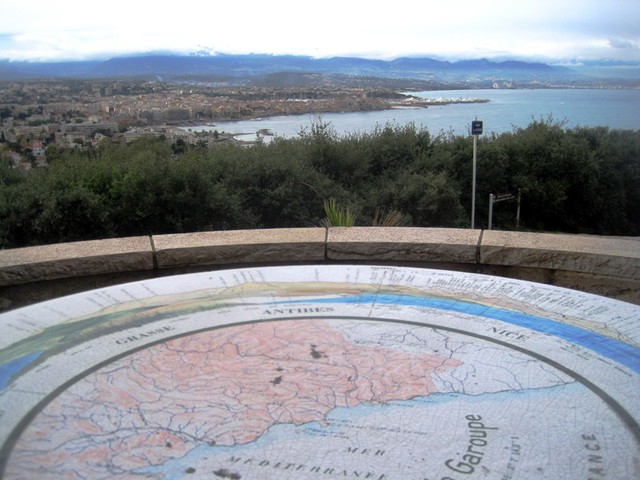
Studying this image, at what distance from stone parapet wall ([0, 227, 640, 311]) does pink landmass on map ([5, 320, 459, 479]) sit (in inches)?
57.0

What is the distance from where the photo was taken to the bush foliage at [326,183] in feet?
22.2

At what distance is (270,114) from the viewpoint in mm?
16375

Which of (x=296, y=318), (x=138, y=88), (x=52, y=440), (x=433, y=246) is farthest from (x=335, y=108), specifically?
(x=52, y=440)

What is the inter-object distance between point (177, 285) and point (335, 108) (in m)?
14.1

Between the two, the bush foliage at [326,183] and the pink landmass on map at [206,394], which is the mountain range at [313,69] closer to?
the bush foliage at [326,183]

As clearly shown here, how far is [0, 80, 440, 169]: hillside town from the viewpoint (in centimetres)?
1045

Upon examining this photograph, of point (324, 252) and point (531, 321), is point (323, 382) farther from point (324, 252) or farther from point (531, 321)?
point (324, 252)

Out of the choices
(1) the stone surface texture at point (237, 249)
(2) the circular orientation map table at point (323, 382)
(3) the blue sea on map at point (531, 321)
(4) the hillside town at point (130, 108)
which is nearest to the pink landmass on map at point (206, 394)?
(2) the circular orientation map table at point (323, 382)

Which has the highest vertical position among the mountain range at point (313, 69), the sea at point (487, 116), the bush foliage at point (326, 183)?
the mountain range at point (313, 69)

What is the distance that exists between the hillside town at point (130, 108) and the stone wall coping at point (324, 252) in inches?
220

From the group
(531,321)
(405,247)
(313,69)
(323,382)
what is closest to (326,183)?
(405,247)

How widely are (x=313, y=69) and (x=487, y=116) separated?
14.1 metres

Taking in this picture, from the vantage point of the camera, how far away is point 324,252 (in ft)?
13.9

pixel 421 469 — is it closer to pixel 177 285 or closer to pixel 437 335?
pixel 437 335
